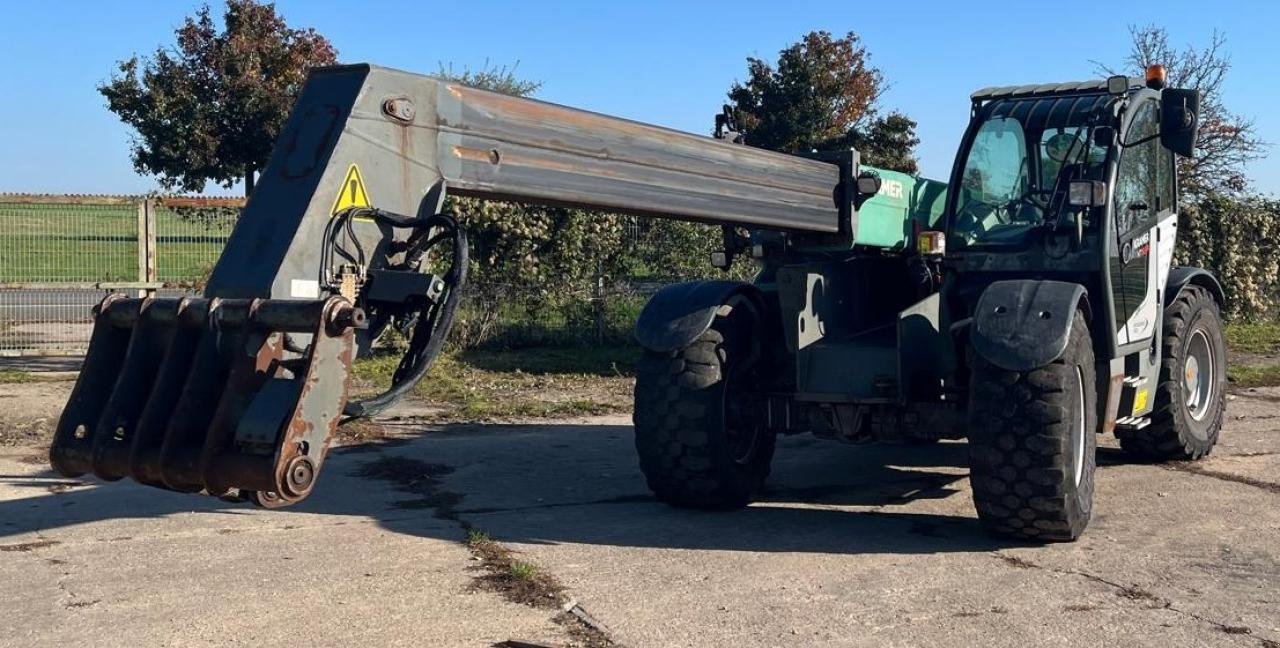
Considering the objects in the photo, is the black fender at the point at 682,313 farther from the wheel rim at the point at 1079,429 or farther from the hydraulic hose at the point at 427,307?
the hydraulic hose at the point at 427,307

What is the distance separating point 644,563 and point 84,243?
36.8ft

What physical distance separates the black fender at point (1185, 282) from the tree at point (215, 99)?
54.5 feet

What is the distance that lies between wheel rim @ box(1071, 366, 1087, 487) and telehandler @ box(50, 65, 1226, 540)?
0.02 metres

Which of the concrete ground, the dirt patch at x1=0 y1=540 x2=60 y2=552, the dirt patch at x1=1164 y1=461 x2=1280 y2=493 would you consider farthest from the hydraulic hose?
the dirt patch at x1=1164 y1=461 x2=1280 y2=493

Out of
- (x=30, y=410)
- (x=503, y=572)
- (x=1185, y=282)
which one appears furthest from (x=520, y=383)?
(x=503, y=572)

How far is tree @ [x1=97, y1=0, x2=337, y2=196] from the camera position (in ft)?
74.1

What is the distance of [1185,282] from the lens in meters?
8.74

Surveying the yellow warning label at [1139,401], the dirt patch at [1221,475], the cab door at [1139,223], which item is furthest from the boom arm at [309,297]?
the dirt patch at [1221,475]

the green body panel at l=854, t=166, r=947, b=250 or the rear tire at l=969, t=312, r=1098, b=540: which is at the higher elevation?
the green body panel at l=854, t=166, r=947, b=250

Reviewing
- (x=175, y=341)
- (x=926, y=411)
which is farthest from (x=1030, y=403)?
(x=175, y=341)

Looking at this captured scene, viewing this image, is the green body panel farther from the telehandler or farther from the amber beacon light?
the amber beacon light

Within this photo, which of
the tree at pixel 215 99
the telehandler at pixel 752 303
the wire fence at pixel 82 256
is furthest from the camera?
the tree at pixel 215 99

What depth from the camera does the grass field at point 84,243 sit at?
14969 mm

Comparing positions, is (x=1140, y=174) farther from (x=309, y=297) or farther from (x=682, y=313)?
(x=309, y=297)
